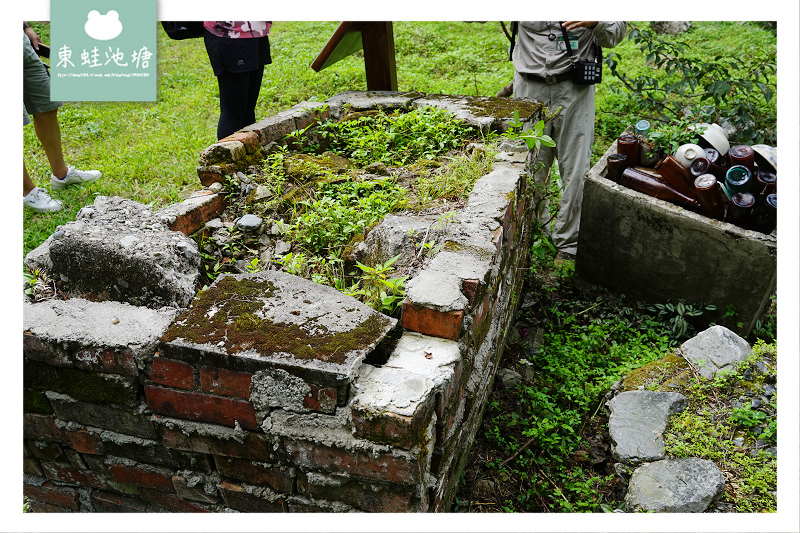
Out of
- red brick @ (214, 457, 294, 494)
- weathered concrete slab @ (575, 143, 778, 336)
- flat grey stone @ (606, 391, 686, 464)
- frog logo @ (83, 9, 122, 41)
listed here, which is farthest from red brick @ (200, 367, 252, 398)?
weathered concrete slab @ (575, 143, 778, 336)

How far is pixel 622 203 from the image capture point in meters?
3.49

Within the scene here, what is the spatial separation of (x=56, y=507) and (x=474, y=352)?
164 centimetres

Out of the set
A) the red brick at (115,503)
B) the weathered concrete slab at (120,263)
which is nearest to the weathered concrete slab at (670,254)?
the weathered concrete slab at (120,263)

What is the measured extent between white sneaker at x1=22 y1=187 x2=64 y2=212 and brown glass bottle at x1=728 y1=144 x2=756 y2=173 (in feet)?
13.9

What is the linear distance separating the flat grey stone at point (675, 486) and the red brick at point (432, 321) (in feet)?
3.61

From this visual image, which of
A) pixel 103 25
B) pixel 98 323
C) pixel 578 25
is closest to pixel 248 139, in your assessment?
pixel 103 25

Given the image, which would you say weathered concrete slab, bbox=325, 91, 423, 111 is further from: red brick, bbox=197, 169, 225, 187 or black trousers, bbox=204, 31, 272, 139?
red brick, bbox=197, 169, 225, 187

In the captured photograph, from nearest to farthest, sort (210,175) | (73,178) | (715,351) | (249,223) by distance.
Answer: (249,223) < (715,351) < (210,175) < (73,178)

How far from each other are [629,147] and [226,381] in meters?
2.93

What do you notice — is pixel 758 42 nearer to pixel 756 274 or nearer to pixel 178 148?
pixel 756 274

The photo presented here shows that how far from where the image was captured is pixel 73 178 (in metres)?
4.19

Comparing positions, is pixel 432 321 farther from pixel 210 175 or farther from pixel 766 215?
pixel 766 215

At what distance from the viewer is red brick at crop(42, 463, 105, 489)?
2016mm
